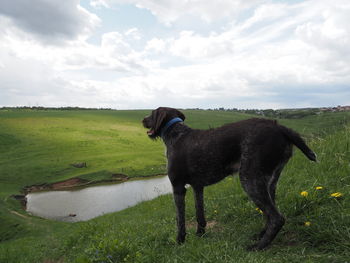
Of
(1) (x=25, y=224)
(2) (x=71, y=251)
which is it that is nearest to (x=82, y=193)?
(1) (x=25, y=224)

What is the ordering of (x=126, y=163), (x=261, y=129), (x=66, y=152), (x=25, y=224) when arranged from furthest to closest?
1. (x=66, y=152)
2. (x=126, y=163)
3. (x=25, y=224)
4. (x=261, y=129)

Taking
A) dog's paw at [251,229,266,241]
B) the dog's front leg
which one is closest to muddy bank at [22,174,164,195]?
the dog's front leg

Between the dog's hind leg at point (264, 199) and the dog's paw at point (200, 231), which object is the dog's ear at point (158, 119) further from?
the dog's paw at point (200, 231)

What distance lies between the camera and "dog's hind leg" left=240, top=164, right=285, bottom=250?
4691 mm

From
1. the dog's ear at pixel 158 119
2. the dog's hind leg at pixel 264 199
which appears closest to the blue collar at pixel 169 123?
the dog's ear at pixel 158 119

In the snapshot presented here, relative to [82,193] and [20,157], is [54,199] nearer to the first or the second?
[82,193]

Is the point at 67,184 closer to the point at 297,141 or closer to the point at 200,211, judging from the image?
the point at 200,211

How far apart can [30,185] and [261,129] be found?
158ft

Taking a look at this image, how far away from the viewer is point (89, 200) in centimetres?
3881

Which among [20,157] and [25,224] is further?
[20,157]

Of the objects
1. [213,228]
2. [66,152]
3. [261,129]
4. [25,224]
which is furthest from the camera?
[66,152]

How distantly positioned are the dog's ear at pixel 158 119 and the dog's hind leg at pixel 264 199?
246 cm

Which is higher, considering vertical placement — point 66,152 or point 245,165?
point 245,165

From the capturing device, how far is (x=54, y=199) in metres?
39.7
